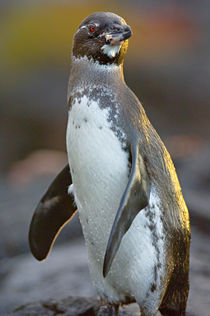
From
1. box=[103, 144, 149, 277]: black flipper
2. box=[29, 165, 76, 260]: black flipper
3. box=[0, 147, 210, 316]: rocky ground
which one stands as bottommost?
box=[0, 147, 210, 316]: rocky ground

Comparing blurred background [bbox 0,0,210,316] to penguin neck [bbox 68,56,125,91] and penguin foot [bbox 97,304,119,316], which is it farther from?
penguin neck [bbox 68,56,125,91]

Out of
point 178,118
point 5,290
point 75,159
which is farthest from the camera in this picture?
point 178,118

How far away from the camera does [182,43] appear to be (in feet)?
29.1

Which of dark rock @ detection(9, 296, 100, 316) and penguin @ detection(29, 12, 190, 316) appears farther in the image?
dark rock @ detection(9, 296, 100, 316)

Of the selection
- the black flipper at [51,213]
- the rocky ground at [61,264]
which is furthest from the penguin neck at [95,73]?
A: the rocky ground at [61,264]

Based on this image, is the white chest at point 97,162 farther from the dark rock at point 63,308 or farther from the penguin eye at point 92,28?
the dark rock at point 63,308

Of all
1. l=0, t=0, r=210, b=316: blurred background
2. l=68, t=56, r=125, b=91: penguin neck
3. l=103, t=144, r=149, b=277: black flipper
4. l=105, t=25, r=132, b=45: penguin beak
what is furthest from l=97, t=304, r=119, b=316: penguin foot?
l=105, t=25, r=132, b=45: penguin beak

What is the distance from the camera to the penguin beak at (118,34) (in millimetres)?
1795

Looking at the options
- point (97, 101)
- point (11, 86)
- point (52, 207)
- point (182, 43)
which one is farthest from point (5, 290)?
point (182, 43)

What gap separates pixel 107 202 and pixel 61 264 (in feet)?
3.79

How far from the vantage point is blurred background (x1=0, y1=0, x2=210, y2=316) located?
292 cm

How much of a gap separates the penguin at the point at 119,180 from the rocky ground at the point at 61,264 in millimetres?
384

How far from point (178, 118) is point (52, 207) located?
4.96 m

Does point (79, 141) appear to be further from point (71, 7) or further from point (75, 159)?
point (71, 7)
